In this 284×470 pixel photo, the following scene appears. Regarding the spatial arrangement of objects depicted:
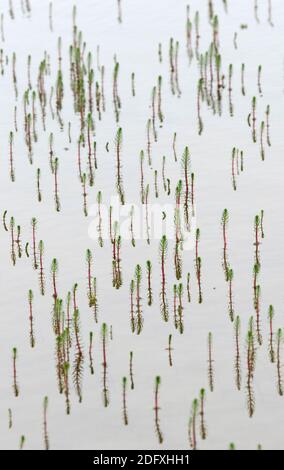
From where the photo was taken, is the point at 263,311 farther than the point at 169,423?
Yes

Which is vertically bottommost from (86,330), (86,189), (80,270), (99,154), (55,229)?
(86,330)

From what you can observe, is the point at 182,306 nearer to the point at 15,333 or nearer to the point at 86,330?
the point at 86,330

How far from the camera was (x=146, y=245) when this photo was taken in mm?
6008

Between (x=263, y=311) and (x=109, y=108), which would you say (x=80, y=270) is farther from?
(x=109, y=108)

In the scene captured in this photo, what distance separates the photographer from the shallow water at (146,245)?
4.50m

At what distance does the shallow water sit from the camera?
4496 millimetres

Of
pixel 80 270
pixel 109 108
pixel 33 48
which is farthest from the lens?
pixel 33 48

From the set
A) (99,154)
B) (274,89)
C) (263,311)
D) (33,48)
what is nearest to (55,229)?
(99,154)

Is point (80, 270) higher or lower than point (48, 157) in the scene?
lower

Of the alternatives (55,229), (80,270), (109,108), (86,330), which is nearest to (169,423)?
(86,330)

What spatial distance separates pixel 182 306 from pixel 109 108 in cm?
296

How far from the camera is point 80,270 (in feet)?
18.9

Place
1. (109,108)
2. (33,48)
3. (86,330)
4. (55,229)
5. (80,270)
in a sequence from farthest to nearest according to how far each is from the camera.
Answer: (33,48) < (109,108) < (55,229) < (80,270) < (86,330)

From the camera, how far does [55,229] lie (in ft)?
20.4
